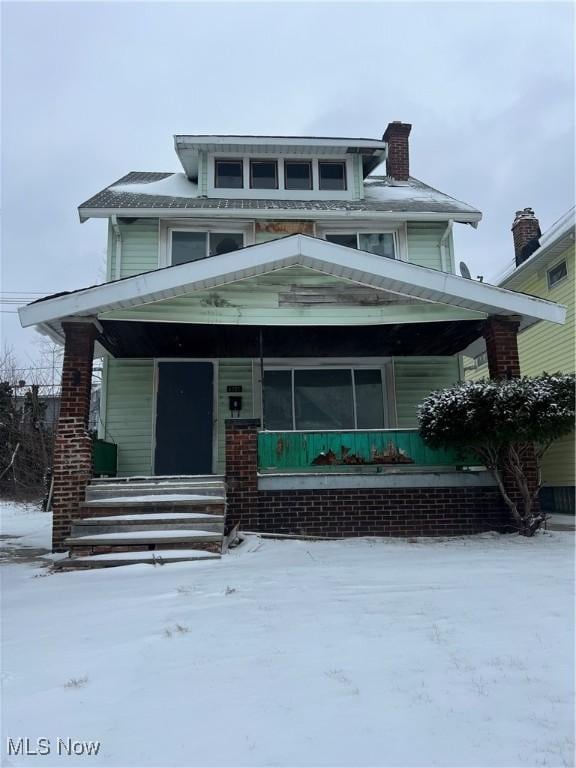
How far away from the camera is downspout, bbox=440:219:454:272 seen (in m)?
12.4

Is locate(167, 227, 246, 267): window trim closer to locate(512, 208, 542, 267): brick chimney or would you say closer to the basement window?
the basement window

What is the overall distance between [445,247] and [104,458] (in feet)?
26.3

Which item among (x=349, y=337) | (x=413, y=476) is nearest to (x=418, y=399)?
(x=349, y=337)

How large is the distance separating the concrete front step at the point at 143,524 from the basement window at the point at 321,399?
402 centimetres

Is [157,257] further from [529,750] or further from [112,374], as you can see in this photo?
[529,750]

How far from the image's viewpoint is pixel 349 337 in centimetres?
1030

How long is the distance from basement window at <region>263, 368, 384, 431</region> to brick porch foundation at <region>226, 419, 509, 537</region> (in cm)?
276

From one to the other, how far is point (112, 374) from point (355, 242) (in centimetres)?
564

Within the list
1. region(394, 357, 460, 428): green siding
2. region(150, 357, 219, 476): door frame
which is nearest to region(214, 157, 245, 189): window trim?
region(150, 357, 219, 476): door frame

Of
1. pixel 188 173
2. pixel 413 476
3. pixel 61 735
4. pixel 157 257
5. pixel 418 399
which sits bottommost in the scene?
pixel 61 735

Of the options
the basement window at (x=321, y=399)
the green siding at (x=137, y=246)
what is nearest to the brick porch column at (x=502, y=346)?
the basement window at (x=321, y=399)

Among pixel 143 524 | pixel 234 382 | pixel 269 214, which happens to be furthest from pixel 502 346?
pixel 143 524

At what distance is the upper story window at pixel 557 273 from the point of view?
1412 centimetres

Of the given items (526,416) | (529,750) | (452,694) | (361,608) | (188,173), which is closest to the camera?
(529,750)
